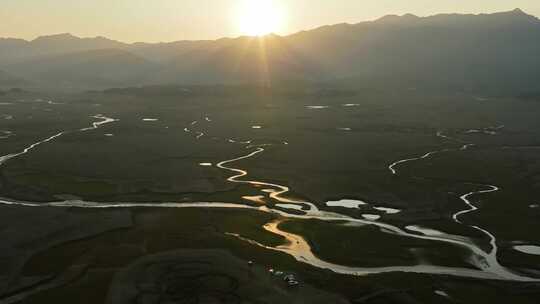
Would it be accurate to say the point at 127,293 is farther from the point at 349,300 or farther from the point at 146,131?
the point at 146,131

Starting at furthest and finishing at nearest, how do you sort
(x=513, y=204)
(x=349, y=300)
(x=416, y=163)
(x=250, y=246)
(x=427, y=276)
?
1. (x=416, y=163)
2. (x=513, y=204)
3. (x=250, y=246)
4. (x=427, y=276)
5. (x=349, y=300)

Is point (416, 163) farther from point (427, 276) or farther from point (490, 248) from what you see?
point (427, 276)

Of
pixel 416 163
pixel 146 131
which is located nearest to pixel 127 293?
pixel 416 163

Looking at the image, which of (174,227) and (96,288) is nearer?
(96,288)

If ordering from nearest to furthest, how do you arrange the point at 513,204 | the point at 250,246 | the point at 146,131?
the point at 250,246, the point at 513,204, the point at 146,131

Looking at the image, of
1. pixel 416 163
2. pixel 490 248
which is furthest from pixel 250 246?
pixel 416 163

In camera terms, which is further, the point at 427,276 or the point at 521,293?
the point at 427,276

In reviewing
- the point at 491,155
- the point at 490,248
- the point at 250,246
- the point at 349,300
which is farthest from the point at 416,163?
the point at 349,300

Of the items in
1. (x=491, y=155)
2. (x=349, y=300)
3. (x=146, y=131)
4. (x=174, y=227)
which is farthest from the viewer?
(x=146, y=131)

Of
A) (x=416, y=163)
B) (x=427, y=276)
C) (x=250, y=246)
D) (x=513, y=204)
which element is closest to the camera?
(x=427, y=276)
